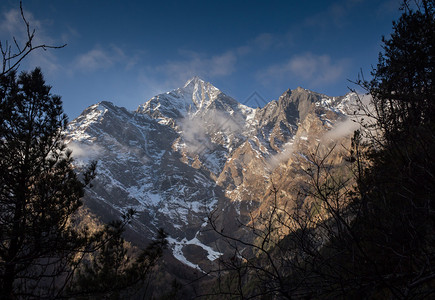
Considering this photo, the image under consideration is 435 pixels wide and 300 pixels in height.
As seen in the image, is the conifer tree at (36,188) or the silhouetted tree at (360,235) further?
the conifer tree at (36,188)

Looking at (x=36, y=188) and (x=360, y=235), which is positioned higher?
(x=36, y=188)

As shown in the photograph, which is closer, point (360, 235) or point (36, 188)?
point (360, 235)

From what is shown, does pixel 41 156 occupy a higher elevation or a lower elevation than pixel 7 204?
higher

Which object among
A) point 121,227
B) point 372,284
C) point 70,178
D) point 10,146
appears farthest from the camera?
point 121,227

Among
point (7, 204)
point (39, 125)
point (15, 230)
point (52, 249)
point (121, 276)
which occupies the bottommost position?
point (121, 276)

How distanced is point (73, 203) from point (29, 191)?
57.3 inches

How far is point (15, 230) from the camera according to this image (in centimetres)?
605

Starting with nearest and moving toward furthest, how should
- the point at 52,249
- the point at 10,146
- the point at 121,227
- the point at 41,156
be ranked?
the point at 52,249 < the point at 10,146 < the point at 41,156 < the point at 121,227

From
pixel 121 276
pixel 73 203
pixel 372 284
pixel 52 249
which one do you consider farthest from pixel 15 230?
pixel 372 284

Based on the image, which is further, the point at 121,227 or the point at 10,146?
the point at 121,227

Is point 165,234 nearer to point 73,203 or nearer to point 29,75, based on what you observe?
point 73,203

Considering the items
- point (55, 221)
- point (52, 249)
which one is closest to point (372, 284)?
point (52, 249)

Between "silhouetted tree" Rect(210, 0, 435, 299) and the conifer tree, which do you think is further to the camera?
the conifer tree

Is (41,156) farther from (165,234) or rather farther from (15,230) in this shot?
(165,234)
